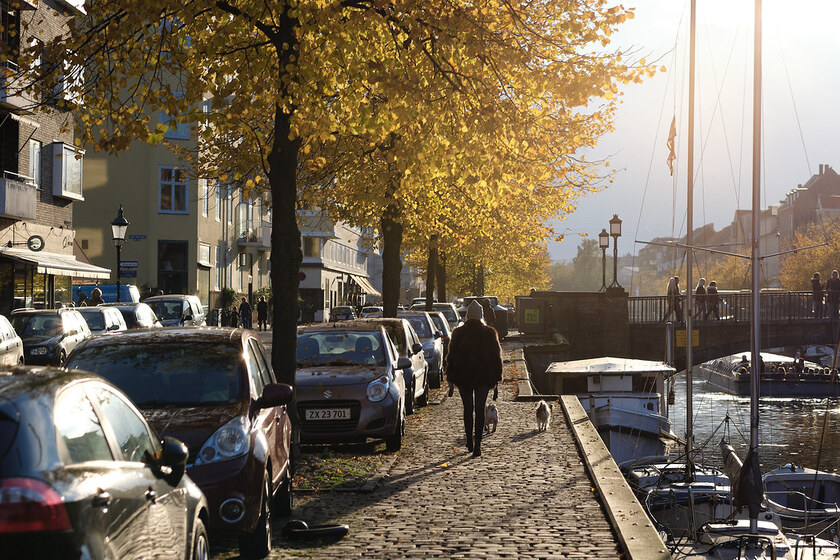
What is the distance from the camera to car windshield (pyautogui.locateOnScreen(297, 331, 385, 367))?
15812 millimetres

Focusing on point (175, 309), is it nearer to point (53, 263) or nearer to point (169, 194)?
point (53, 263)

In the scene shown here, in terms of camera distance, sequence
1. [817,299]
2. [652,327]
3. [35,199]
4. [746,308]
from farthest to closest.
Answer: [746,308] < [817,299] < [652,327] < [35,199]

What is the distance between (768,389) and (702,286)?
18254mm

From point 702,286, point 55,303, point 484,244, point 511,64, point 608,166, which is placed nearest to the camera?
point 511,64

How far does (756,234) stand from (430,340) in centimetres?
767

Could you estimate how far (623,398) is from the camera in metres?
37.2

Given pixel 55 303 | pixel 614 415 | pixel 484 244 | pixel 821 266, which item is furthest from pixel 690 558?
pixel 821 266

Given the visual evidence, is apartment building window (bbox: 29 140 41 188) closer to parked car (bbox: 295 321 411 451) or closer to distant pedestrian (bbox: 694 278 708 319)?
parked car (bbox: 295 321 411 451)

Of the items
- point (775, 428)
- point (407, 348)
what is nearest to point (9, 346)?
point (407, 348)

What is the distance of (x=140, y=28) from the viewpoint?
40.6ft

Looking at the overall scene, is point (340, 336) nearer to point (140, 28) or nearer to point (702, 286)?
point (140, 28)

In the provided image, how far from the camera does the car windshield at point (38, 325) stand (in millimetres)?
26562

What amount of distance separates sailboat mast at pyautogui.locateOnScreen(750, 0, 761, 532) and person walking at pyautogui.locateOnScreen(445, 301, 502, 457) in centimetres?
661

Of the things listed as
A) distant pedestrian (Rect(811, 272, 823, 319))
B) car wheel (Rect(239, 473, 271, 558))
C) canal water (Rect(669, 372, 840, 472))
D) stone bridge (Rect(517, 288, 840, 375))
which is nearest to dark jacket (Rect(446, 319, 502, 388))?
car wheel (Rect(239, 473, 271, 558))
